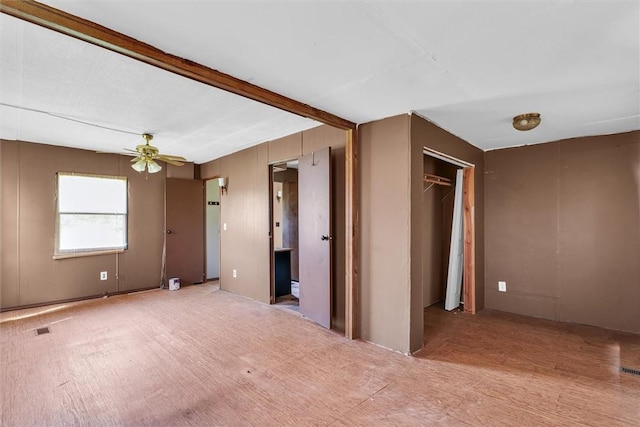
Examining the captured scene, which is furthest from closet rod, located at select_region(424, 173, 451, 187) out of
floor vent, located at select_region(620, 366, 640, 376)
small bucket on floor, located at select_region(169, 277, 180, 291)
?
small bucket on floor, located at select_region(169, 277, 180, 291)

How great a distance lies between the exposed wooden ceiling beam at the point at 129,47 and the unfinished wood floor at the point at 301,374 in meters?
2.16

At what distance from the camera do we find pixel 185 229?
548cm

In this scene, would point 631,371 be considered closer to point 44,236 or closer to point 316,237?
point 316,237

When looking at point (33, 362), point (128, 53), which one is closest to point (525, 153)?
point (128, 53)

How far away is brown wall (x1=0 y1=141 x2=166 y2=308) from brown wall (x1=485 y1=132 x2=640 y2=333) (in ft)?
18.6

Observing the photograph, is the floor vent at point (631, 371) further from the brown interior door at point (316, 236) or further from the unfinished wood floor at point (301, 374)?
the brown interior door at point (316, 236)

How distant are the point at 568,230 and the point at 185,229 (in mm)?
5840

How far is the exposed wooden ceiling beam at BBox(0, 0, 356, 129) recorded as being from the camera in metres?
1.33

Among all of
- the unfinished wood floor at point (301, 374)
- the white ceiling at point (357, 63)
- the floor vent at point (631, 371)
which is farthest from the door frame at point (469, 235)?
the floor vent at point (631, 371)

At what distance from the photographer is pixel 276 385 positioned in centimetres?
217

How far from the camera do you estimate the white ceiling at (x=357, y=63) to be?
1.43 m

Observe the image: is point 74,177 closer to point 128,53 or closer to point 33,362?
point 33,362

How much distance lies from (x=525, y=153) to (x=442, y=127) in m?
1.53

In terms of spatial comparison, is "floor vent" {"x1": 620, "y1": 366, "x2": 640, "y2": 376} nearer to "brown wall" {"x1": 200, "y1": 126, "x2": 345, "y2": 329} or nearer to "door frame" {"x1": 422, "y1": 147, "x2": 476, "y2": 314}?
"door frame" {"x1": 422, "y1": 147, "x2": 476, "y2": 314}
